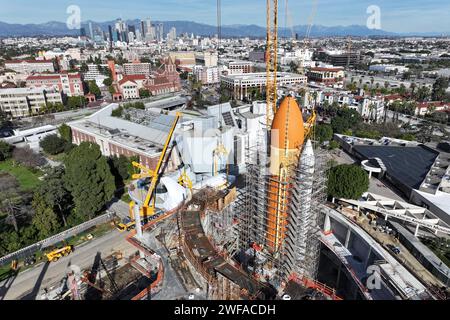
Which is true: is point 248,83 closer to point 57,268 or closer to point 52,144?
point 52,144

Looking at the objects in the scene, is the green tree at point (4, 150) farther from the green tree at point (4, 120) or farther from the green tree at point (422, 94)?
the green tree at point (422, 94)

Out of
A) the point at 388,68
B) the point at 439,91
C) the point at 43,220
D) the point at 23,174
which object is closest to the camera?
the point at 43,220

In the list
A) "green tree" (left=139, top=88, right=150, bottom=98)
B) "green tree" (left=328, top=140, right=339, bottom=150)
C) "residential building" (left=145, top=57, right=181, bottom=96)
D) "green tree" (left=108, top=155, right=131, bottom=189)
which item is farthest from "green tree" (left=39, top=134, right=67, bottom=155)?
"residential building" (left=145, top=57, right=181, bottom=96)

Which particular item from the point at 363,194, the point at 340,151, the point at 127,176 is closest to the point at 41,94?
the point at 127,176

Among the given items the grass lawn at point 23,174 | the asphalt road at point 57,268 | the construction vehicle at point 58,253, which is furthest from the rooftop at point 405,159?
the grass lawn at point 23,174

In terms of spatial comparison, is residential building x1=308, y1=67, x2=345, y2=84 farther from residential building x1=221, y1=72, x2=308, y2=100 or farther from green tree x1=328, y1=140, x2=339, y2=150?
green tree x1=328, y1=140, x2=339, y2=150

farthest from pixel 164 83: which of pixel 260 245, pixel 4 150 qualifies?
pixel 260 245
